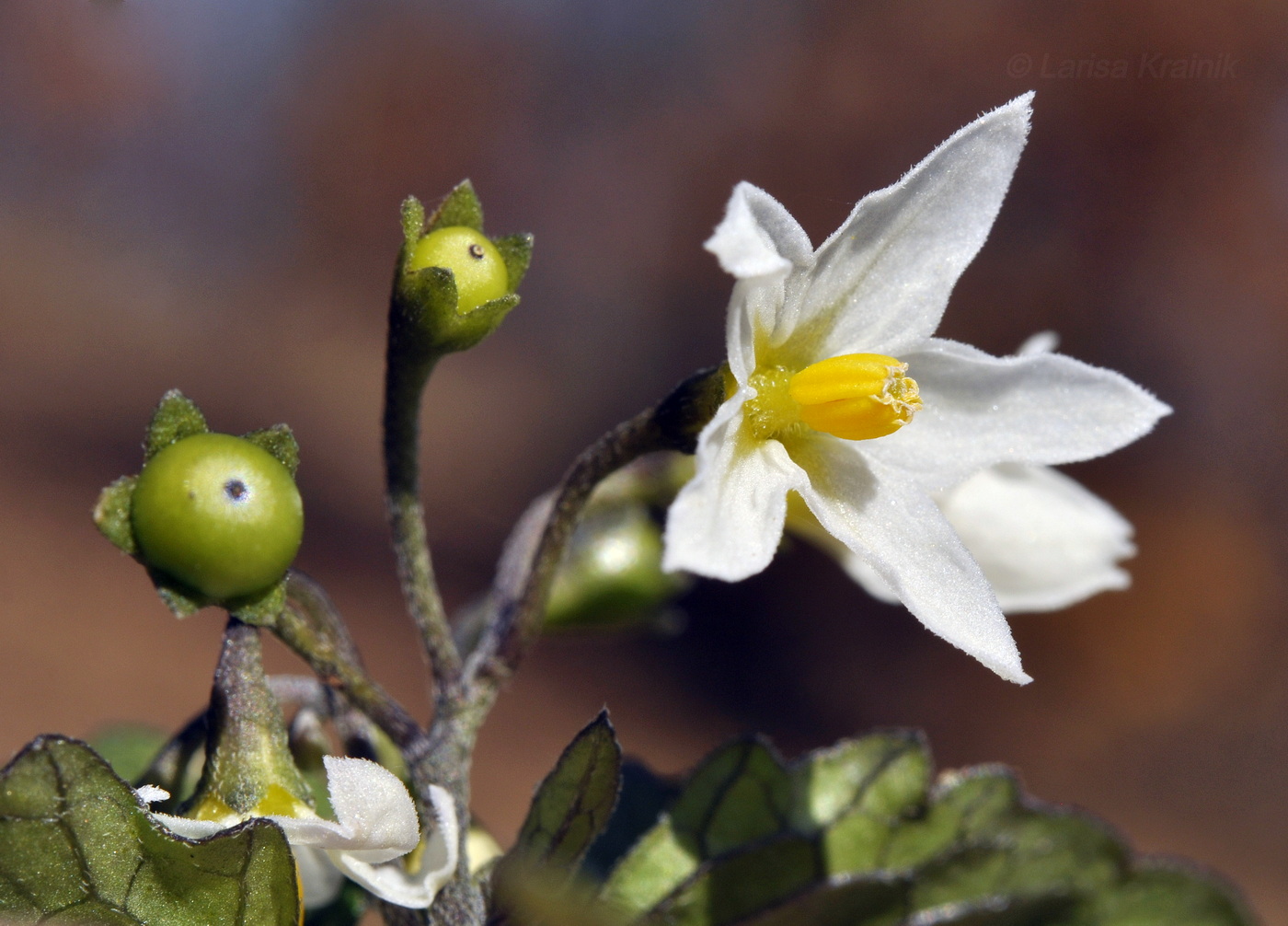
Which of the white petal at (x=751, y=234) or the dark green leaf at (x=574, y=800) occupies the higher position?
the white petal at (x=751, y=234)

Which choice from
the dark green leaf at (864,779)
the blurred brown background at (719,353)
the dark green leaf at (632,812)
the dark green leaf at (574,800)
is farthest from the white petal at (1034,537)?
the blurred brown background at (719,353)

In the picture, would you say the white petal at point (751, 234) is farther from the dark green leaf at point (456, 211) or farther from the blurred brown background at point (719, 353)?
the blurred brown background at point (719, 353)

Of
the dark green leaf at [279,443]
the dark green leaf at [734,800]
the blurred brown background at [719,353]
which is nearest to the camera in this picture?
the dark green leaf at [279,443]

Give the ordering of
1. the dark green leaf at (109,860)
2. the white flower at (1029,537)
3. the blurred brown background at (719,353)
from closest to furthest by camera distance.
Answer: the dark green leaf at (109,860) → the white flower at (1029,537) → the blurred brown background at (719,353)

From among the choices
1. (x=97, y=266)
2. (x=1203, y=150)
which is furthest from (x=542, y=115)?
(x=1203, y=150)

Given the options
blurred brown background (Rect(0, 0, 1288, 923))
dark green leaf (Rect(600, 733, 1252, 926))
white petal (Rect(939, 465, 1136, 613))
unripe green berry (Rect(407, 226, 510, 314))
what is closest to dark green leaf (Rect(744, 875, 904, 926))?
dark green leaf (Rect(600, 733, 1252, 926))

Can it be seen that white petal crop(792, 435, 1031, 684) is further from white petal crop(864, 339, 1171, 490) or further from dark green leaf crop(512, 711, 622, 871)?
dark green leaf crop(512, 711, 622, 871)
